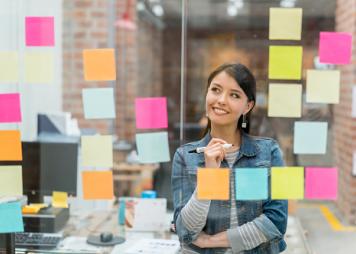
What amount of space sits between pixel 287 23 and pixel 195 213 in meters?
0.80

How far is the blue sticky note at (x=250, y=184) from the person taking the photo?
1596mm

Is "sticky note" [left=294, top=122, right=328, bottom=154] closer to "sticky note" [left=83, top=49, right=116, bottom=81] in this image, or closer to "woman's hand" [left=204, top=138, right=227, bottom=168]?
"woman's hand" [left=204, top=138, right=227, bottom=168]

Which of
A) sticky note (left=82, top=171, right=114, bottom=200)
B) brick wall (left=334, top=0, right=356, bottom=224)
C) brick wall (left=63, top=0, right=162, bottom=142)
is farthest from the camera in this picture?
brick wall (left=63, top=0, right=162, bottom=142)

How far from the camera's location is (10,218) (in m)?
1.82

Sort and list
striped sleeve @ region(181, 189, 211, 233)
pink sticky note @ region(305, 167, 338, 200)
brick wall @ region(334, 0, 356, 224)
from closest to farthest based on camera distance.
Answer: striped sleeve @ region(181, 189, 211, 233) < pink sticky note @ region(305, 167, 338, 200) < brick wall @ region(334, 0, 356, 224)

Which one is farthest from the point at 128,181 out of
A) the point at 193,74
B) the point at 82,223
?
the point at 193,74

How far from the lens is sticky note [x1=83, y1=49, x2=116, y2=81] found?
6.30 ft

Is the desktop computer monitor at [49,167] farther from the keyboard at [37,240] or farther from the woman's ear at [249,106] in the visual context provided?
the woman's ear at [249,106]

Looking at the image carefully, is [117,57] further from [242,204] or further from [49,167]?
[242,204]

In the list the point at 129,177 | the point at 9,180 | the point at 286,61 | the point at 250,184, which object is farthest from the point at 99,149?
the point at 129,177

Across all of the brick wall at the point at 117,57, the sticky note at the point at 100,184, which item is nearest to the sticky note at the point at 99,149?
the sticky note at the point at 100,184

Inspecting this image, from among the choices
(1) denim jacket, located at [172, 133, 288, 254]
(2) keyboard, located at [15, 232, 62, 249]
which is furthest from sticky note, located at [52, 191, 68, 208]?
(1) denim jacket, located at [172, 133, 288, 254]

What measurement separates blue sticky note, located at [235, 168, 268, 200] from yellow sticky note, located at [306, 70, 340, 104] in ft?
1.32

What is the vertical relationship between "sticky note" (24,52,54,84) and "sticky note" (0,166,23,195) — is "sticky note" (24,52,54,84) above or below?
above
